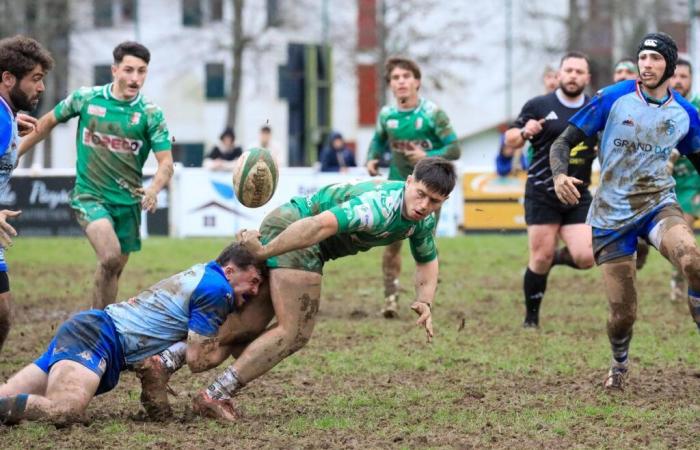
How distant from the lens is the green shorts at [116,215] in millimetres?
9352

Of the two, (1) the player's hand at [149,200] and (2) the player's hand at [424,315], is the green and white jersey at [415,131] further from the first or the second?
(2) the player's hand at [424,315]

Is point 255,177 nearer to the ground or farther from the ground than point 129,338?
farther from the ground

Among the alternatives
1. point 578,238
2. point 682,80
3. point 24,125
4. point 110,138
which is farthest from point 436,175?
point 682,80

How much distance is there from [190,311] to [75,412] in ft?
2.75

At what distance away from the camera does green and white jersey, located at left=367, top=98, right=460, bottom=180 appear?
1136cm

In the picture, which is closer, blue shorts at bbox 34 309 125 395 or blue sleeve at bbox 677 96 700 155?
blue shorts at bbox 34 309 125 395

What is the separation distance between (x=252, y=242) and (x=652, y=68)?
2.77m

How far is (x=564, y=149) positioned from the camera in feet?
25.1

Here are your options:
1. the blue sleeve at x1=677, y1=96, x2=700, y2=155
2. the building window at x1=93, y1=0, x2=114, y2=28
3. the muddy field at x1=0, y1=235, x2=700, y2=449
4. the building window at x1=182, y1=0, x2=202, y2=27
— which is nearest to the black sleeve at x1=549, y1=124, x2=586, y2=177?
the blue sleeve at x1=677, y1=96, x2=700, y2=155

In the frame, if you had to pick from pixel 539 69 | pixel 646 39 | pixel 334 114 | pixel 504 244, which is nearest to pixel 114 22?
pixel 334 114

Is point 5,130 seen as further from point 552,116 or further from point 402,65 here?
point 402,65

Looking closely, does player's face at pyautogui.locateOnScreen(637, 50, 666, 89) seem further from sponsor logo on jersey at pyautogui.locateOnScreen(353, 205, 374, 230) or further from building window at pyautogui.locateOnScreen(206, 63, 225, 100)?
building window at pyautogui.locateOnScreen(206, 63, 225, 100)

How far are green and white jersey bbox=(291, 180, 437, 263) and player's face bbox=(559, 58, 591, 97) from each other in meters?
3.26

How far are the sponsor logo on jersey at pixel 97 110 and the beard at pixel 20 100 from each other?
2.28 m
